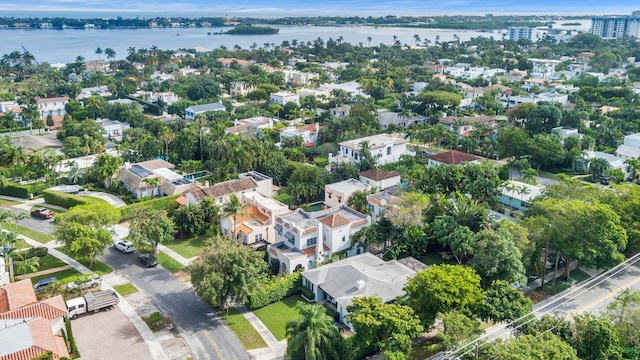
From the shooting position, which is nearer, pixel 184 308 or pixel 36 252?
A: pixel 184 308

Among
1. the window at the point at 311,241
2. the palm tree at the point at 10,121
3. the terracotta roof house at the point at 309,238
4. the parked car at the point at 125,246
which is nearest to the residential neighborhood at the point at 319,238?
the parked car at the point at 125,246

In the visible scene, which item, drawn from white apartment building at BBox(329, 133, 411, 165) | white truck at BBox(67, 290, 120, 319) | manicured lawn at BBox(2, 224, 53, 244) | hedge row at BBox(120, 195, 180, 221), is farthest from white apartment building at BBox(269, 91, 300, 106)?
white truck at BBox(67, 290, 120, 319)

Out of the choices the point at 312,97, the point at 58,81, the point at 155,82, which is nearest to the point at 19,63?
the point at 58,81

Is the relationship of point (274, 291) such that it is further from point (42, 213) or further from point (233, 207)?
point (42, 213)

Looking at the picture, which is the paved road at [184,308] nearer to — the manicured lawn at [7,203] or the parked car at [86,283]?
the parked car at [86,283]

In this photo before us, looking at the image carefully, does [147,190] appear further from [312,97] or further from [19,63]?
[19,63]

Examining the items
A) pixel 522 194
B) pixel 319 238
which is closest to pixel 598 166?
pixel 522 194
